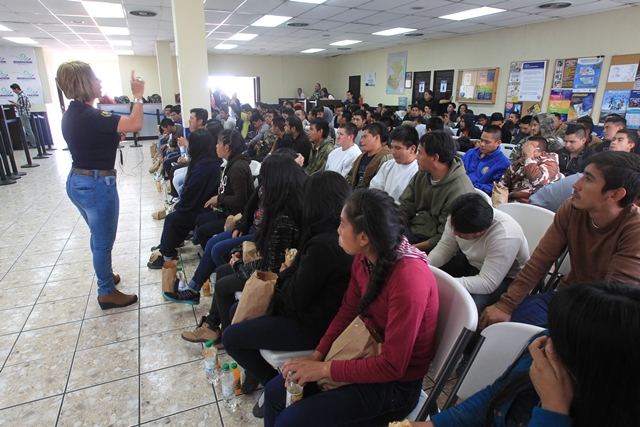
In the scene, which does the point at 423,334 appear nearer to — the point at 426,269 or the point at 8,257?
the point at 426,269

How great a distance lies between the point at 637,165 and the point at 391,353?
1130 mm

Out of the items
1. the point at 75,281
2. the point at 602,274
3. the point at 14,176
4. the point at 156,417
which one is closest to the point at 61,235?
the point at 75,281

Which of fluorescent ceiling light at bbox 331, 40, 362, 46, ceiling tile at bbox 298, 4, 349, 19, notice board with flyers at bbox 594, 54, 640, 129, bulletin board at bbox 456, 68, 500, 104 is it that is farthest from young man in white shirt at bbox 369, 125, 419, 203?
fluorescent ceiling light at bbox 331, 40, 362, 46

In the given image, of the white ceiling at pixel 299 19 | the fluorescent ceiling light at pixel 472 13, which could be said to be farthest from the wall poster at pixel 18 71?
the fluorescent ceiling light at pixel 472 13

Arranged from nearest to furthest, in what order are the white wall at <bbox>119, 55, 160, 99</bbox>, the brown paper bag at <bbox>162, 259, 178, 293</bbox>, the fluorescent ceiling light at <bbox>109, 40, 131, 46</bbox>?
the brown paper bag at <bbox>162, 259, 178, 293</bbox>
the fluorescent ceiling light at <bbox>109, 40, 131, 46</bbox>
the white wall at <bbox>119, 55, 160, 99</bbox>

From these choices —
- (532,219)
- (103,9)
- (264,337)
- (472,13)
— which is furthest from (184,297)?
(472,13)

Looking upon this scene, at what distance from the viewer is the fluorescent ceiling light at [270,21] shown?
6.89m

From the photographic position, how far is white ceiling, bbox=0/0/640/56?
573cm

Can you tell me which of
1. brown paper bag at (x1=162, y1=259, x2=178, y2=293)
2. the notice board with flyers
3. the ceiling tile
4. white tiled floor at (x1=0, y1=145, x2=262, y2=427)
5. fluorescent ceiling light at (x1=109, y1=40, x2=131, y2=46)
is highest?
fluorescent ceiling light at (x1=109, y1=40, x2=131, y2=46)

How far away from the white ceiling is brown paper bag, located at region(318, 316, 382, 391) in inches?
224

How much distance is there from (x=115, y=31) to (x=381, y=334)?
32.0 ft

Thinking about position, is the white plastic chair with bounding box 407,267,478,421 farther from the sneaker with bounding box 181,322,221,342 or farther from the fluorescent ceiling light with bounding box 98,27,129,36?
the fluorescent ceiling light with bounding box 98,27,129,36

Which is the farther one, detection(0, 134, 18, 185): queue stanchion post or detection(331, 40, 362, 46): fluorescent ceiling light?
detection(331, 40, 362, 46): fluorescent ceiling light

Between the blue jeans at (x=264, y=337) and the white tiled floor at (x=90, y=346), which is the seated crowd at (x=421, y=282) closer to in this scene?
the blue jeans at (x=264, y=337)
